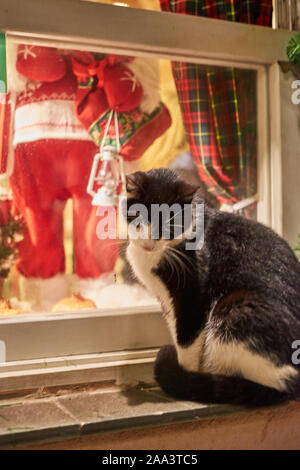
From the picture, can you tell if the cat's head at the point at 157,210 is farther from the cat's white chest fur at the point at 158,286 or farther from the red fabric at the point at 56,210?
the red fabric at the point at 56,210

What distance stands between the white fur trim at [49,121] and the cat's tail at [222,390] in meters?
1.03

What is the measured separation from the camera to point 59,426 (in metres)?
1.18

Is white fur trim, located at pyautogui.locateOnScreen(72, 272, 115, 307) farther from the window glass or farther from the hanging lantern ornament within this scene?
the hanging lantern ornament

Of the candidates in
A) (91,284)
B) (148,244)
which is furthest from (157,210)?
(91,284)

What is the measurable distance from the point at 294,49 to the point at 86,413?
51.3 inches

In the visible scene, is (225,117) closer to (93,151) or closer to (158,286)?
(93,151)

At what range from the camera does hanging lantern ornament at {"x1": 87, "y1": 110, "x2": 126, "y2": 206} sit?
201 cm

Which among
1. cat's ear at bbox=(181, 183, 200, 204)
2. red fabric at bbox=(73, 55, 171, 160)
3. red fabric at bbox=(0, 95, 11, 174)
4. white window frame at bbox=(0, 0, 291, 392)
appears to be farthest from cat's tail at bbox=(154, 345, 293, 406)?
red fabric at bbox=(73, 55, 171, 160)

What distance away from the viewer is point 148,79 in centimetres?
196

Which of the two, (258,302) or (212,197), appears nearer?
(258,302)

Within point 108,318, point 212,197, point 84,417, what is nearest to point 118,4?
point 212,197

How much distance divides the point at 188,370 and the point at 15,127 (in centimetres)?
103

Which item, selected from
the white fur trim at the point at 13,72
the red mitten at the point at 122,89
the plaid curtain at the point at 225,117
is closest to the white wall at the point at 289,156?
the plaid curtain at the point at 225,117
